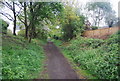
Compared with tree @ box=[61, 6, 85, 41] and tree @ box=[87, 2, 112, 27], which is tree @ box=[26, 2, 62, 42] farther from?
tree @ box=[87, 2, 112, 27]

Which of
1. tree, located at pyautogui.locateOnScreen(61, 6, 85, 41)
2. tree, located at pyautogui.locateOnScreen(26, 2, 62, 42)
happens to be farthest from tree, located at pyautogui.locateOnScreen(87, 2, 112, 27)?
tree, located at pyautogui.locateOnScreen(26, 2, 62, 42)

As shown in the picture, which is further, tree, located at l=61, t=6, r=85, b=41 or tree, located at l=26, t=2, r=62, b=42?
tree, located at l=61, t=6, r=85, b=41

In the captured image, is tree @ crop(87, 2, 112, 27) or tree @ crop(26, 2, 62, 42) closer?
tree @ crop(26, 2, 62, 42)

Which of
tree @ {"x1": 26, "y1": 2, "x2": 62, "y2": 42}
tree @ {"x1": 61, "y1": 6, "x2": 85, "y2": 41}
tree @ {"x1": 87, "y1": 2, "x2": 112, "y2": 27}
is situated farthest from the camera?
tree @ {"x1": 87, "y1": 2, "x2": 112, "y2": 27}

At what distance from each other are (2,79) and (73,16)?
42.2ft

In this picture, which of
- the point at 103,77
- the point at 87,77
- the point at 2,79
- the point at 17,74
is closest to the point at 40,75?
the point at 17,74

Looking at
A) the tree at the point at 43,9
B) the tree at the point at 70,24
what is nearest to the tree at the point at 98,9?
the tree at the point at 70,24

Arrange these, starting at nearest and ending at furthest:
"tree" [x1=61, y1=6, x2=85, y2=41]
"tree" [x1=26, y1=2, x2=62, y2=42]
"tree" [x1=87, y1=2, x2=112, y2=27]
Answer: "tree" [x1=26, y1=2, x2=62, y2=42]
"tree" [x1=61, y1=6, x2=85, y2=41]
"tree" [x1=87, y1=2, x2=112, y2=27]

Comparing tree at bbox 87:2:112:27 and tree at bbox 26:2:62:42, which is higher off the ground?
tree at bbox 87:2:112:27

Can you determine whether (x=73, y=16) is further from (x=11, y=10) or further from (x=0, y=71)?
(x=0, y=71)

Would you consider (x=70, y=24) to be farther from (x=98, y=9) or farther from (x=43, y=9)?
(x=98, y=9)

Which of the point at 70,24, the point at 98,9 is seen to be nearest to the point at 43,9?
the point at 70,24

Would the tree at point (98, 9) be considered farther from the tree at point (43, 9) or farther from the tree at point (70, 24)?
the tree at point (43, 9)

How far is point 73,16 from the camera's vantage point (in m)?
15.2
